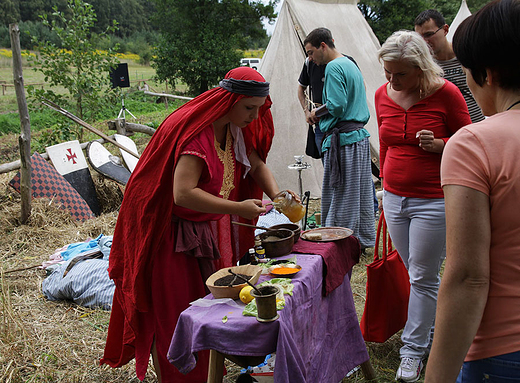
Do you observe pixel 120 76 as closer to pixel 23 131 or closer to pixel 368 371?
pixel 23 131

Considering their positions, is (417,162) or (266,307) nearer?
(266,307)

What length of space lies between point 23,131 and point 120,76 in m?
3.59

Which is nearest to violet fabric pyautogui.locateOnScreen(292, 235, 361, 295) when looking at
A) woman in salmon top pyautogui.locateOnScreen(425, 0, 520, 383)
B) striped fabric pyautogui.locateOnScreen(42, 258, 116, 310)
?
woman in salmon top pyautogui.locateOnScreen(425, 0, 520, 383)

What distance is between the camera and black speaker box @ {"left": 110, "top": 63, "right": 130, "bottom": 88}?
8.05 metres

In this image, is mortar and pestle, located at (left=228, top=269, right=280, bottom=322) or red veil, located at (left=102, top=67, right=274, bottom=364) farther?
red veil, located at (left=102, top=67, right=274, bottom=364)

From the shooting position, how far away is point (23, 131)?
16.0ft

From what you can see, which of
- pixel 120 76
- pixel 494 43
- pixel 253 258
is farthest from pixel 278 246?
pixel 120 76

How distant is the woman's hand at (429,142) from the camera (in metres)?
2.21

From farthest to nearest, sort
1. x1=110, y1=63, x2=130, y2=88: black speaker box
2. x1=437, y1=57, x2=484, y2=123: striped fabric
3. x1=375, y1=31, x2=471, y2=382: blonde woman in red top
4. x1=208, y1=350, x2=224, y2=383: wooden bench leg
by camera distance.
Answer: x1=110, y1=63, x2=130, y2=88: black speaker box
x1=437, y1=57, x2=484, y2=123: striped fabric
x1=375, y1=31, x2=471, y2=382: blonde woman in red top
x1=208, y1=350, x2=224, y2=383: wooden bench leg

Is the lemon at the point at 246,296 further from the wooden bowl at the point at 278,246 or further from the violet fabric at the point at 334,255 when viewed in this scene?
the violet fabric at the point at 334,255

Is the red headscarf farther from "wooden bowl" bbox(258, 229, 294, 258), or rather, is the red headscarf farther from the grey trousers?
the grey trousers

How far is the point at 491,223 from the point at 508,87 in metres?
0.31

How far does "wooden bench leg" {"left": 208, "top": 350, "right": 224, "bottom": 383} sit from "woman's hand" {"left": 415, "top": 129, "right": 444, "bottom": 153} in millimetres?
1438

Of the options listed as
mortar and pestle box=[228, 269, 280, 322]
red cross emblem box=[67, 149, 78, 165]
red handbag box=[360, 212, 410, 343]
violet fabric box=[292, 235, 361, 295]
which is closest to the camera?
mortar and pestle box=[228, 269, 280, 322]
